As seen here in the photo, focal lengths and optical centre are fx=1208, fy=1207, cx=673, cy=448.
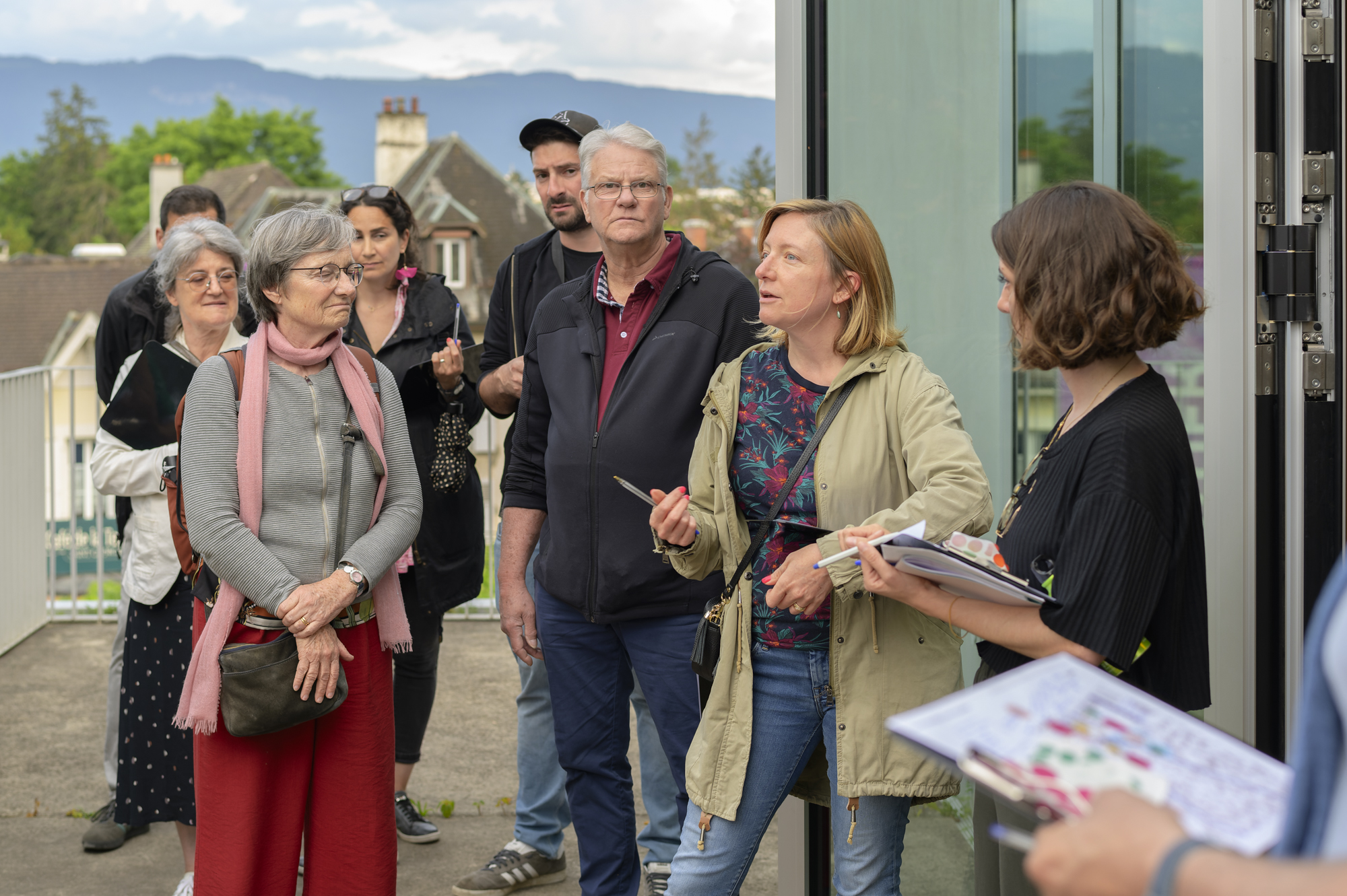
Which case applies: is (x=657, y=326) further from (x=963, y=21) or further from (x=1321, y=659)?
(x=1321, y=659)

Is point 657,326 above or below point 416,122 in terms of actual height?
below

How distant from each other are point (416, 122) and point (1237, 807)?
57.3 m

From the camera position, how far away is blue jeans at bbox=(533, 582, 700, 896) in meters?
2.95

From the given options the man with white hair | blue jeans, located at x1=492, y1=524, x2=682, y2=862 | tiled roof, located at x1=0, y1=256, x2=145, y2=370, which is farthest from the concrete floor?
tiled roof, located at x1=0, y1=256, x2=145, y2=370

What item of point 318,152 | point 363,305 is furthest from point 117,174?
point 363,305

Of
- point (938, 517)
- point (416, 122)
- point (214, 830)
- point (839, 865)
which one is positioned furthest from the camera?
point (416, 122)

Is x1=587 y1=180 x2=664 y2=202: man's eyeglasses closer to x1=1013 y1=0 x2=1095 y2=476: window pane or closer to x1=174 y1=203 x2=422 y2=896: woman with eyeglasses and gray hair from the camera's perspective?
x1=174 y1=203 x2=422 y2=896: woman with eyeglasses and gray hair

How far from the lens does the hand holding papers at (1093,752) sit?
1.00 metres

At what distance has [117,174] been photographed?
3351 inches

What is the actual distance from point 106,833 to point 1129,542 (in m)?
3.48

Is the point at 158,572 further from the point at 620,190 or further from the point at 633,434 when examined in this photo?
the point at 620,190

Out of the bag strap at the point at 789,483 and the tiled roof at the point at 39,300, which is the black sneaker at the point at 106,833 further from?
the tiled roof at the point at 39,300

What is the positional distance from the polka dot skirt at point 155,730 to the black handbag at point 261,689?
36.4 inches

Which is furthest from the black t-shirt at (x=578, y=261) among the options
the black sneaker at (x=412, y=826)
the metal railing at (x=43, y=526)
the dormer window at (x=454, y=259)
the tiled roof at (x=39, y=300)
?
the tiled roof at (x=39, y=300)
